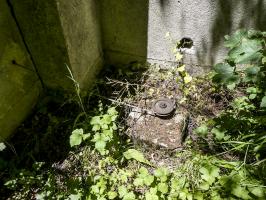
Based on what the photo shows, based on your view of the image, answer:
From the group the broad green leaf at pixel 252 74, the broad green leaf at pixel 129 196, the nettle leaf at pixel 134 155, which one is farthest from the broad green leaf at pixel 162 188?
Result: the broad green leaf at pixel 252 74

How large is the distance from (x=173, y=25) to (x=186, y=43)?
0.83ft

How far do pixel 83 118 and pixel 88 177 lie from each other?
2.20 feet

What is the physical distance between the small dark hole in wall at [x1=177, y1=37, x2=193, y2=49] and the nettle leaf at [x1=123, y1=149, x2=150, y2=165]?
122cm

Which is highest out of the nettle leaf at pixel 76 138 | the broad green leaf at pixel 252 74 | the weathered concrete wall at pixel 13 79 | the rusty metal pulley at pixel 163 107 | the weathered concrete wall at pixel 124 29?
the weathered concrete wall at pixel 124 29

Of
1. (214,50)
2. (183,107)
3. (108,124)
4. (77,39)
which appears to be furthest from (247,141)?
(77,39)

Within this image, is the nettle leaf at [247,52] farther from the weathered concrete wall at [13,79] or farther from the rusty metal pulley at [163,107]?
the weathered concrete wall at [13,79]

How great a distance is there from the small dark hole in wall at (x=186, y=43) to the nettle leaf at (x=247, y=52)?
0.75m

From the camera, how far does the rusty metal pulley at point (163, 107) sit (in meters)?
3.13

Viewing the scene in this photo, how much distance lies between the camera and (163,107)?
10.4ft

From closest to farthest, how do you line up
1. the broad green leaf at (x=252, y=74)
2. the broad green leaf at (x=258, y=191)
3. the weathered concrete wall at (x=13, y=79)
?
the broad green leaf at (x=258, y=191) → the broad green leaf at (x=252, y=74) → the weathered concrete wall at (x=13, y=79)

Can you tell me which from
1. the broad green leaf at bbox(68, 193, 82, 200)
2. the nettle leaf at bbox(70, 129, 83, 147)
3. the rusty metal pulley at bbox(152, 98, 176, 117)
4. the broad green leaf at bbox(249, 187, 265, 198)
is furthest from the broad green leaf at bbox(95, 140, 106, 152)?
the broad green leaf at bbox(249, 187, 265, 198)

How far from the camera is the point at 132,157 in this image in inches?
114

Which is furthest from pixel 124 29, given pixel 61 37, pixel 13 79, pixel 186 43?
pixel 13 79

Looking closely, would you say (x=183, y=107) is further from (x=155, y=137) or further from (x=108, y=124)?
(x=108, y=124)
